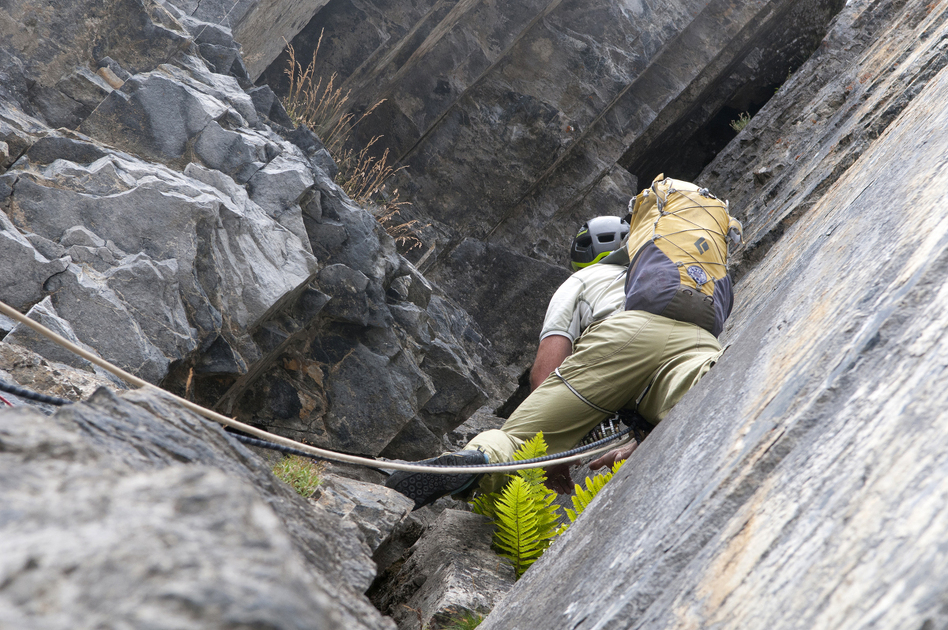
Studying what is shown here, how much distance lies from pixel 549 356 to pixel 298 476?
93.6 inches

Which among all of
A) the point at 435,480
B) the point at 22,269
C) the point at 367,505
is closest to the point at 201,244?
the point at 22,269

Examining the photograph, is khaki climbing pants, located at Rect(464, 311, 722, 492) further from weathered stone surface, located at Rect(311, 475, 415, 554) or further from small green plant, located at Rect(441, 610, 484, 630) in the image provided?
small green plant, located at Rect(441, 610, 484, 630)

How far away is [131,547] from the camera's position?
83 cm

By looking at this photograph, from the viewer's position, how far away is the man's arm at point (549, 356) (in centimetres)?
519

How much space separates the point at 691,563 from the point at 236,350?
3.97 m

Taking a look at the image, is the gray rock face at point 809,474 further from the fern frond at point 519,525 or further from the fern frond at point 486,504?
the fern frond at point 486,504

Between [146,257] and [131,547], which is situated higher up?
[131,547]

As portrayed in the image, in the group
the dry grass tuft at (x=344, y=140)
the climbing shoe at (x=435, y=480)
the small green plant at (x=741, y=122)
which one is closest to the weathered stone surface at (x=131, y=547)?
the climbing shoe at (x=435, y=480)

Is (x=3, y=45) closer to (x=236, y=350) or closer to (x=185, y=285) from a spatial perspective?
(x=185, y=285)

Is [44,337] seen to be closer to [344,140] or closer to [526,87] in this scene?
[344,140]

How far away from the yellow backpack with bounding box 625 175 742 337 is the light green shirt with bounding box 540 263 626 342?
364mm

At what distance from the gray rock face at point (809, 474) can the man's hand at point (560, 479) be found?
177 centimetres

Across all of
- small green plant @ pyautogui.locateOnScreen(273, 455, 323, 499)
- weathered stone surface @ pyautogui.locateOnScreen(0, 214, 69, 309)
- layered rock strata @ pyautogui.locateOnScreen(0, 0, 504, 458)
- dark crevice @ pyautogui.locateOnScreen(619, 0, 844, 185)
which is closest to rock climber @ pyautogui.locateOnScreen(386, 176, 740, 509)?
small green plant @ pyautogui.locateOnScreen(273, 455, 323, 499)

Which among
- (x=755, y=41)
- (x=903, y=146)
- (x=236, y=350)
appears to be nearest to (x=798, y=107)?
(x=755, y=41)
